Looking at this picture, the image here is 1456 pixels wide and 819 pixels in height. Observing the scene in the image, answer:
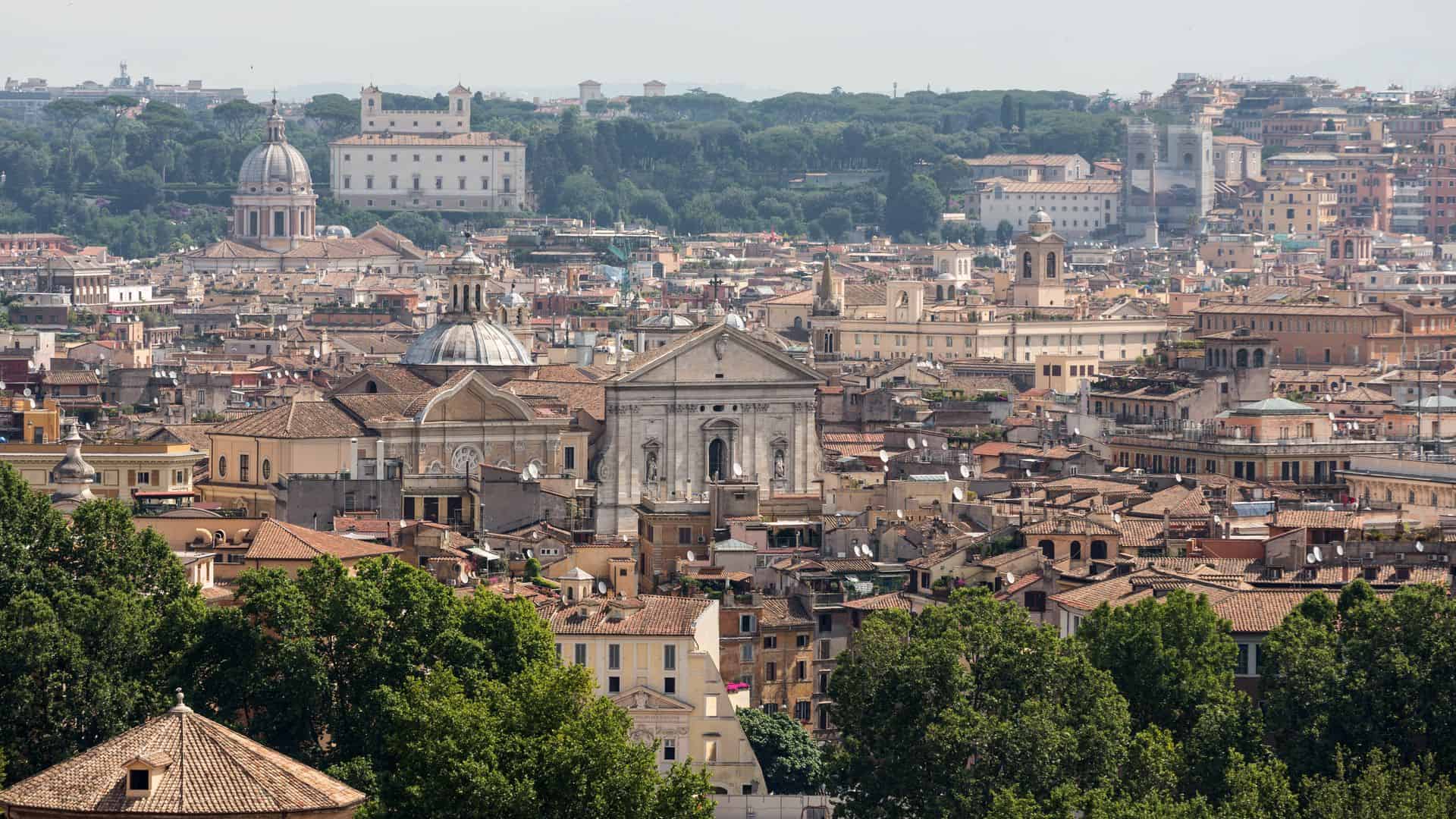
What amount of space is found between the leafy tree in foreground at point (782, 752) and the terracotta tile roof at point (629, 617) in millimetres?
A: 1266

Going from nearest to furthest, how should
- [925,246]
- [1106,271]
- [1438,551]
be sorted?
[1438,551]
[1106,271]
[925,246]

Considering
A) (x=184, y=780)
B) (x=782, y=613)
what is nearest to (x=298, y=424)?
(x=782, y=613)

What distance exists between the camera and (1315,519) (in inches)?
2295

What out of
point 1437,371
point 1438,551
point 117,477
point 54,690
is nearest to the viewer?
point 54,690

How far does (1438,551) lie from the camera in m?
52.7

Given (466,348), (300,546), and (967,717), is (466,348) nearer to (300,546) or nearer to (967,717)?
(300,546)

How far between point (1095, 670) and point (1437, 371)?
51.3 meters

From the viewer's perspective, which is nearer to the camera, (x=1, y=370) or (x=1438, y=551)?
(x=1438, y=551)

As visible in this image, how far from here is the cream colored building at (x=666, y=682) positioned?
4912 centimetres

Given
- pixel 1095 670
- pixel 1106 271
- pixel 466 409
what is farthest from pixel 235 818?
pixel 1106 271

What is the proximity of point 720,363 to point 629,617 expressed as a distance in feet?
83.8

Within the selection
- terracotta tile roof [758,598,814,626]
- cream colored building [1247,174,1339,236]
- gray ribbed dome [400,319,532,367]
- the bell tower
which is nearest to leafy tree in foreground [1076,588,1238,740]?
terracotta tile roof [758,598,814,626]

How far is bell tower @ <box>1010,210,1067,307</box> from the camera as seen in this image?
4845 inches

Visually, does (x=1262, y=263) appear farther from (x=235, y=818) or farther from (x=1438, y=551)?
(x=235, y=818)
